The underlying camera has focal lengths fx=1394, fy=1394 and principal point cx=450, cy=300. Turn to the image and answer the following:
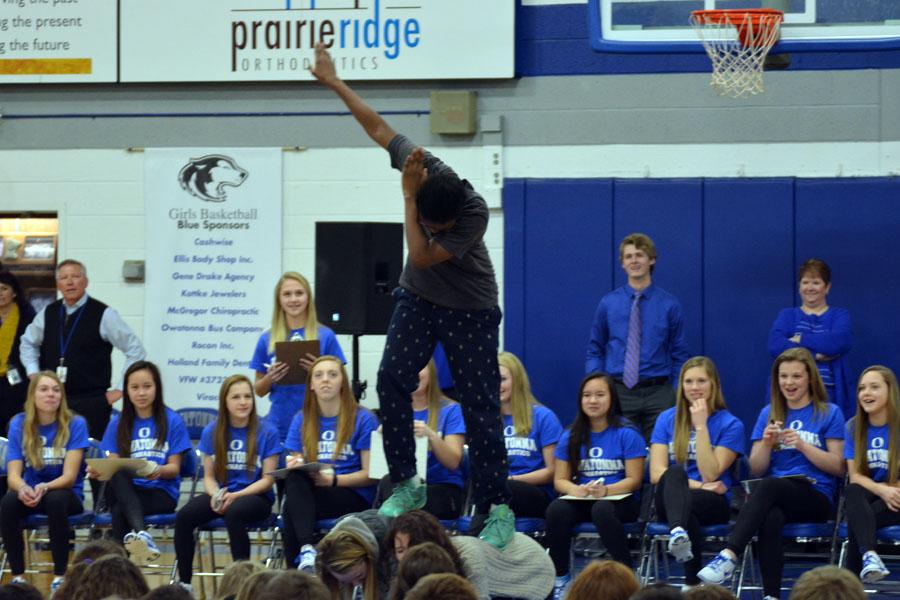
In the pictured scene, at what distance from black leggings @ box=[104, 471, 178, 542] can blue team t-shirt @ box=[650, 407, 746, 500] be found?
103 inches

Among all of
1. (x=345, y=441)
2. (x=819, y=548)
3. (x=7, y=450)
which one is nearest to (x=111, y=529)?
(x=7, y=450)

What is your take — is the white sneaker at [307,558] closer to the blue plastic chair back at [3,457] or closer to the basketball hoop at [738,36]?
the blue plastic chair back at [3,457]

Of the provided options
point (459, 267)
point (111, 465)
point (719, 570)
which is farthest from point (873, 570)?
point (111, 465)

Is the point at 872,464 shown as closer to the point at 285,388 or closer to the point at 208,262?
the point at 285,388

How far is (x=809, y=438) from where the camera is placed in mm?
6949

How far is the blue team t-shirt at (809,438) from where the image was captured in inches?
272

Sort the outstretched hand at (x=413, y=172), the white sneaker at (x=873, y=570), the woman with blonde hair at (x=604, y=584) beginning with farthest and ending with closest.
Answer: the white sneaker at (x=873, y=570) → the outstretched hand at (x=413, y=172) → the woman with blonde hair at (x=604, y=584)

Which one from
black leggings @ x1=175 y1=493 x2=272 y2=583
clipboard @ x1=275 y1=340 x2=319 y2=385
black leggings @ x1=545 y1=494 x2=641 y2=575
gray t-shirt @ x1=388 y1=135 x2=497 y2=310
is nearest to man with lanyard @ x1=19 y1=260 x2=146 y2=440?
clipboard @ x1=275 y1=340 x2=319 y2=385

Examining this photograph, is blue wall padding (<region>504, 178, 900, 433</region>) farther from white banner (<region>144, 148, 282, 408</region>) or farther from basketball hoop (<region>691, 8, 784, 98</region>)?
white banner (<region>144, 148, 282, 408</region>)

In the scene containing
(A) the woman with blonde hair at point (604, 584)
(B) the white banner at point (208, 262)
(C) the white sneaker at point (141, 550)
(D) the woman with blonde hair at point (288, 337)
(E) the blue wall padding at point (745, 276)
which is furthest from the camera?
(B) the white banner at point (208, 262)

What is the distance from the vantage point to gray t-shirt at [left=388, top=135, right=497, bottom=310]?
17.3 ft

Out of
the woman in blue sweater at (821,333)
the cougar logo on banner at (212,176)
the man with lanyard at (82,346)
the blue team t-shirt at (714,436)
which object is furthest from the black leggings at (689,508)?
the cougar logo on banner at (212,176)

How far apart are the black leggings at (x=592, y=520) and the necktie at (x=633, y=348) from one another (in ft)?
5.17

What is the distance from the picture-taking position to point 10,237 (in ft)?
33.4
